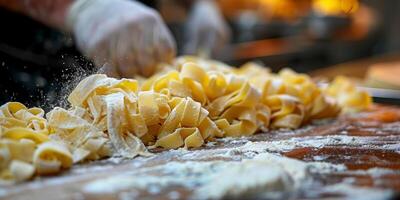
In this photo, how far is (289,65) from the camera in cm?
525

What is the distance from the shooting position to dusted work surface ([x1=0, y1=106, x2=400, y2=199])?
3.55 ft

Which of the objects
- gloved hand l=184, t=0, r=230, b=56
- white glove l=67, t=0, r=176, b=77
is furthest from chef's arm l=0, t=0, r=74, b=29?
gloved hand l=184, t=0, r=230, b=56

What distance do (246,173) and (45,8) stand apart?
5.93ft

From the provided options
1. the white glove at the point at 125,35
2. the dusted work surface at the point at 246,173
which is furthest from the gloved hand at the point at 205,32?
the dusted work surface at the point at 246,173

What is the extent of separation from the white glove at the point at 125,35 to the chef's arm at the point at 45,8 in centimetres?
26

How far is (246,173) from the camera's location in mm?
1121

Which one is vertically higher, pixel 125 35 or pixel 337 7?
pixel 337 7

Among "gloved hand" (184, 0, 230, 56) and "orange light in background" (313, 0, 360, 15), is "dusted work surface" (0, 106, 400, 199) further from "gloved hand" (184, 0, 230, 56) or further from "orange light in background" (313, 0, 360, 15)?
"orange light in background" (313, 0, 360, 15)

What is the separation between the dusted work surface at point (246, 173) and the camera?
3.55ft

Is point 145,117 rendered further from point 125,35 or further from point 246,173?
point 125,35

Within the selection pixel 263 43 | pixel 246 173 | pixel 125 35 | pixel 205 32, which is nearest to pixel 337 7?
pixel 263 43

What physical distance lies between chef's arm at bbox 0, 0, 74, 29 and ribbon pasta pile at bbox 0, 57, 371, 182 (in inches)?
35.8

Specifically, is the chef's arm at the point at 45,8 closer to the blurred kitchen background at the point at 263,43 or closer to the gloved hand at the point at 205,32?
the blurred kitchen background at the point at 263,43

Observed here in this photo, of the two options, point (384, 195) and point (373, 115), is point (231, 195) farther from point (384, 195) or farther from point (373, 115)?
point (373, 115)
